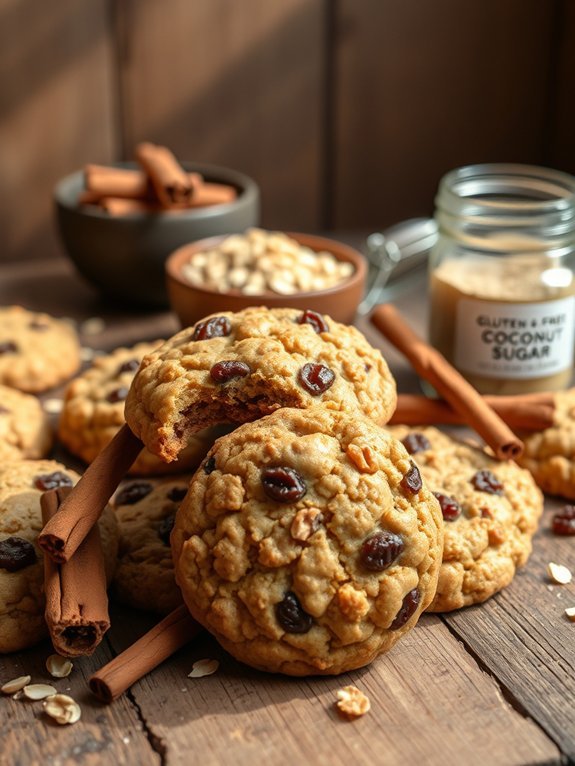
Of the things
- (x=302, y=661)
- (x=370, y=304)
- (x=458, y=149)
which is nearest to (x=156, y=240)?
(x=370, y=304)

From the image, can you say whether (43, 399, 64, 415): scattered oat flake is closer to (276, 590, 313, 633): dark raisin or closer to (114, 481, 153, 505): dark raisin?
(114, 481, 153, 505): dark raisin

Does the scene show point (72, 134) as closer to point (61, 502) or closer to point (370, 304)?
point (370, 304)

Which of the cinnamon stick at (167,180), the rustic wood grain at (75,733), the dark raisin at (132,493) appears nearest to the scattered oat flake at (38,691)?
the rustic wood grain at (75,733)

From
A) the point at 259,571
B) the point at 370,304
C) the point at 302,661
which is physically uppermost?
the point at 259,571

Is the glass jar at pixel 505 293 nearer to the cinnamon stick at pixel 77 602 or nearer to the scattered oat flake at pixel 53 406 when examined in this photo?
the scattered oat flake at pixel 53 406

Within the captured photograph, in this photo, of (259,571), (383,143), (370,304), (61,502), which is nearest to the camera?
(259,571)

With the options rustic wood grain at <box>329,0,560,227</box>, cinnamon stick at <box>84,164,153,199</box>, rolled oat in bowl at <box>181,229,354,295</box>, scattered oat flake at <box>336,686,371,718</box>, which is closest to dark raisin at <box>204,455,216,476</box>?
scattered oat flake at <box>336,686,371,718</box>

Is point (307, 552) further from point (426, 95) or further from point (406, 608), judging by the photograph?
point (426, 95)
